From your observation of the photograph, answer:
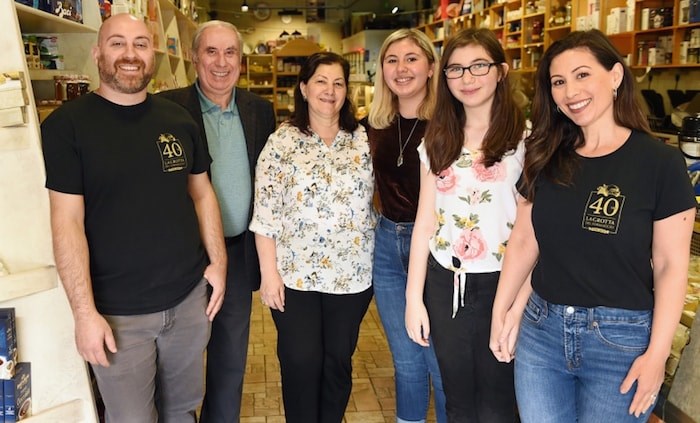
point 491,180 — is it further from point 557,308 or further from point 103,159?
point 103,159

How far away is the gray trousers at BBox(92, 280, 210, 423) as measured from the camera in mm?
1895

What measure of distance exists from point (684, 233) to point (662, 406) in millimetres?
600

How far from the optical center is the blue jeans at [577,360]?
1.48 metres

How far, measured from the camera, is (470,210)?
1877 millimetres

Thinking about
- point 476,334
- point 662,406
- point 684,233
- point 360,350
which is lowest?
point 360,350

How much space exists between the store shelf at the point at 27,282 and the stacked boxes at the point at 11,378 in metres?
0.11

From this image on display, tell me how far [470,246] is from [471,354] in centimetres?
33

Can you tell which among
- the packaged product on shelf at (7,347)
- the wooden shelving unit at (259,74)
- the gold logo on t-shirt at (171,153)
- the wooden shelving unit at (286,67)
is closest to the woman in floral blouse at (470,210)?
the gold logo on t-shirt at (171,153)

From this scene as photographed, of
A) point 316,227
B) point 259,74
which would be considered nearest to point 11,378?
point 316,227

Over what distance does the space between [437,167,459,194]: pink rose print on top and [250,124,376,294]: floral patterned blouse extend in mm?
408

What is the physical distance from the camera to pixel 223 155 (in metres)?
2.45

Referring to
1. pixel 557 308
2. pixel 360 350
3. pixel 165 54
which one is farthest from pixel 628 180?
pixel 165 54

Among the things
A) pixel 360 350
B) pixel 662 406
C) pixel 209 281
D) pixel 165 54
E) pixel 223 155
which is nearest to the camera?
pixel 662 406

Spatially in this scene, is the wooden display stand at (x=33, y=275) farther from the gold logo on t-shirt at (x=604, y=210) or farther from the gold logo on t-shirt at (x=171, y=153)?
the gold logo on t-shirt at (x=604, y=210)
